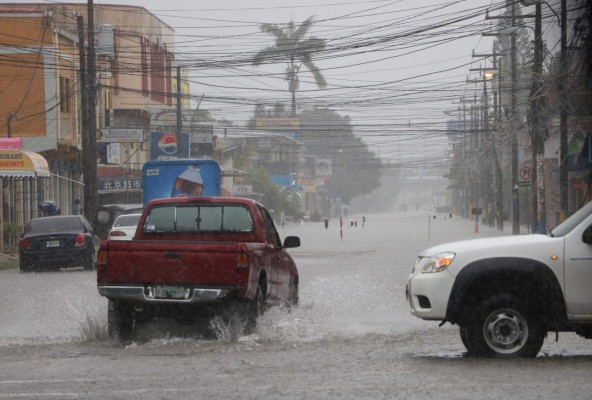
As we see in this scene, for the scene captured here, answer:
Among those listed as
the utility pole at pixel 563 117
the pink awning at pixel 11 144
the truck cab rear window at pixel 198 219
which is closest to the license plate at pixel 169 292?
the truck cab rear window at pixel 198 219

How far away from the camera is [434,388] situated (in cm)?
955

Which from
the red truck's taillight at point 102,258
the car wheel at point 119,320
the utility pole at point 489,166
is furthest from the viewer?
the utility pole at point 489,166

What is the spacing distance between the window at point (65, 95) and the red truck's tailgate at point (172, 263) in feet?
134

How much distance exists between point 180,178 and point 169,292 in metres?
23.6

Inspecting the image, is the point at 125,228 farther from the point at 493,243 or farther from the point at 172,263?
the point at 493,243

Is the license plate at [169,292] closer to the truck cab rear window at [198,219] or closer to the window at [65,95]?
the truck cab rear window at [198,219]

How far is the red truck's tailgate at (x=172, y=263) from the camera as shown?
519 inches

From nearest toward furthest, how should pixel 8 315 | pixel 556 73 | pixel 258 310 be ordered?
pixel 258 310, pixel 8 315, pixel 556 73

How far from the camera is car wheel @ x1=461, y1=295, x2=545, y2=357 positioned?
11.3 meters

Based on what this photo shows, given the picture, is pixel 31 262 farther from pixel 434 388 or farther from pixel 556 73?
pixel 434 388

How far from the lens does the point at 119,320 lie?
1369cm

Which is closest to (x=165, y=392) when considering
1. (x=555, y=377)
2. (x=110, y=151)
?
(x=555, y=377)

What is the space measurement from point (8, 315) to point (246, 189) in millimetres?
64091

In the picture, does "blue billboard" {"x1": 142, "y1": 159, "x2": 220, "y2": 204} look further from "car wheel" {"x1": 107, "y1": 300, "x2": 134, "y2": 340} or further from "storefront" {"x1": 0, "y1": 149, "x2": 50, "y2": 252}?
"car wheel" {"x1": 107, "y1": 300, "x2": 134, "y2": 340}
